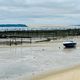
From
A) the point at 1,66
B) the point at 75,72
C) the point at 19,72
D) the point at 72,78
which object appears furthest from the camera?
the point at 1,66

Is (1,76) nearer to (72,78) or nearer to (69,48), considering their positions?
(72,78)

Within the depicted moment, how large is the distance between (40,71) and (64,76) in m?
4.36

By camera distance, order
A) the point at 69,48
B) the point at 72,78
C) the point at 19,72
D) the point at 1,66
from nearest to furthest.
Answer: the point at 72,78
the point at 19,72
the point at 1,66
the point at 69,48

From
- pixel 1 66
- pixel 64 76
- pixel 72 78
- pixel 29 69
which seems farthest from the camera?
pixel 1 66

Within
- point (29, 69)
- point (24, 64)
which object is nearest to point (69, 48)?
point (24, 64)

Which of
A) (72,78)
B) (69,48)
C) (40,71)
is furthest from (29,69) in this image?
(69,48)

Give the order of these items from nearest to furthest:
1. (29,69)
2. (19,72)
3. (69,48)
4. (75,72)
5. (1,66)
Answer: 1. (75,72)
2. (19,72)
3. (29,69)
4. (1,66)
5. (69,48)

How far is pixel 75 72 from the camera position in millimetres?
23344

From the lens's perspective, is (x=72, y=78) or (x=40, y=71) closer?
(x=72, y=78)

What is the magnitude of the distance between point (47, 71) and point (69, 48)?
24876 mm

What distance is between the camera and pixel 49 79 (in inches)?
834

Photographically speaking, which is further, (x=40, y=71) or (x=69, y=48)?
(x=69, y=48)

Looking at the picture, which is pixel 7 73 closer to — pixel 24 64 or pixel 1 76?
pixel 1 76

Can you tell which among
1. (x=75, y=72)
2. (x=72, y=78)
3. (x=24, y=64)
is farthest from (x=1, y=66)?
(x=72, y=78)
